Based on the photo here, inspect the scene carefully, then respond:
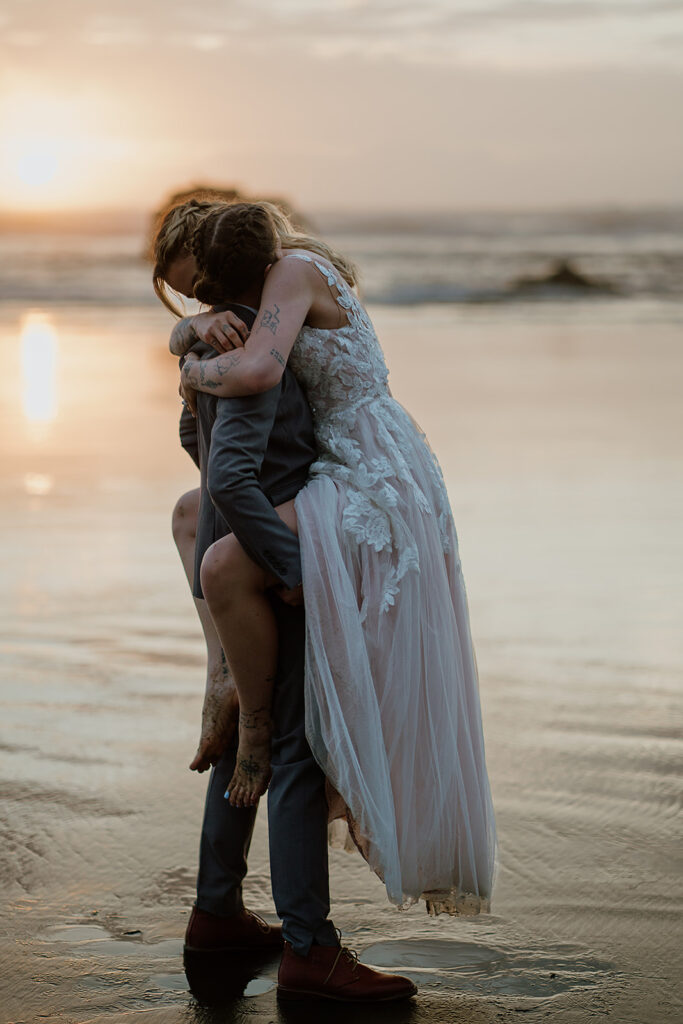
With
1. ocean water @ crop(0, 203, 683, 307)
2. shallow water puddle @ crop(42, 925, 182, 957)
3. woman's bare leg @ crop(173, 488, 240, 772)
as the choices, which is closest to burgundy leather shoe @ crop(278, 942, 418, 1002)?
shallow water puddle @ crop(42, 925, 182, 957)

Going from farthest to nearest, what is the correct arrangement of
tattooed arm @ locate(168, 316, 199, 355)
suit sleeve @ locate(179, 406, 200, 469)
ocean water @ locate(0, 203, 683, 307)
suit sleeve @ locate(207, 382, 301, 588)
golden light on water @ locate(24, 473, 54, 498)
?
ocean water @ locate(0, 203, 683, 307), golden light on water @ locate(24, 473, 54, 498), suit sleeve @ locate(179, 406, 200, 469), tattooed arm @ locate(168, 316, 199, 355), suit sleeve @ locate(207, 382, 301, 588)

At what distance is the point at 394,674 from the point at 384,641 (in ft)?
0.25

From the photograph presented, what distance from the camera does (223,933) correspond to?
2.89 metres

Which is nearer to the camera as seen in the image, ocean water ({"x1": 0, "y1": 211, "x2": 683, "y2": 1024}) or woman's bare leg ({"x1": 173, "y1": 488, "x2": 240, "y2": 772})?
ocean water ({"x1": 0, "y1": 211, "x2": 683, "y2": 1024})

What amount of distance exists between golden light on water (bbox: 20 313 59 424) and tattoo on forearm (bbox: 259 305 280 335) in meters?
7.96

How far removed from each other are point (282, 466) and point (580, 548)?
3886 millimetres

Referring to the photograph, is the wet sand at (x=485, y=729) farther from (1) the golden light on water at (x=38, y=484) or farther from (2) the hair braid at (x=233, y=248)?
(2) the hair braid at (x=233, y=248)

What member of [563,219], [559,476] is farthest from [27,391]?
[563,219]

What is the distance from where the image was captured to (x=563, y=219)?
59.7 meters

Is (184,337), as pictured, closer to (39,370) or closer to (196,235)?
(196,235)

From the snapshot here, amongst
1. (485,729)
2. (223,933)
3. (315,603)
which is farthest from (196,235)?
(485,729)

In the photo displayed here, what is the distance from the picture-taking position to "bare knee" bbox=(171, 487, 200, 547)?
10.2 ft

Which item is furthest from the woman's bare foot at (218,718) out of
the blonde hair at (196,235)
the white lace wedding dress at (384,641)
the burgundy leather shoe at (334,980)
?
the blonde hair at (196,235)

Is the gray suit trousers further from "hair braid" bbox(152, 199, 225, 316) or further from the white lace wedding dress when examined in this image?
"hair braid" bbox(152, 199, 225, 316)
